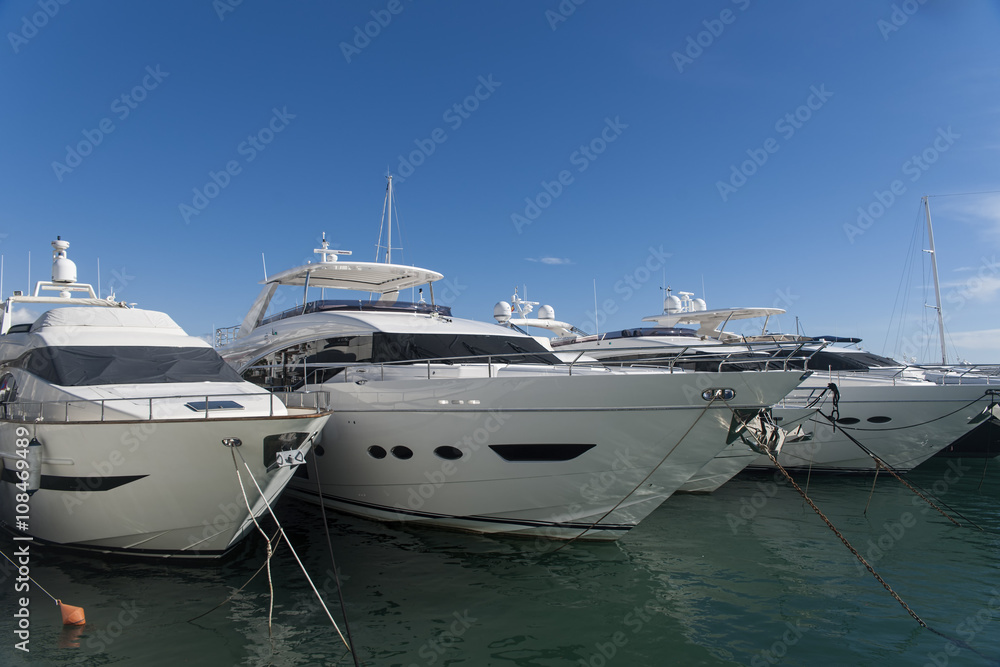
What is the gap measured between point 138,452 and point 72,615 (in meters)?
1.57

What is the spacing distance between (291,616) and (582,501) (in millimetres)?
3614

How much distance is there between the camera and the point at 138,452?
6.41 metres

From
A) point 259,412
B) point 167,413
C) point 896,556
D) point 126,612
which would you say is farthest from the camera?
point 896,556

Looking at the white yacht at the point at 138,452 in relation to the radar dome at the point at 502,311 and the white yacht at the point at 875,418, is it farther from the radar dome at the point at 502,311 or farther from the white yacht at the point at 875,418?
the radar dome at the point at 502,311

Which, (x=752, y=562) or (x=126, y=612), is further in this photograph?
(x=752, y=562)

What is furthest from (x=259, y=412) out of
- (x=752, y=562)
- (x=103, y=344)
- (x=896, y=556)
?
(x=896, y=556)

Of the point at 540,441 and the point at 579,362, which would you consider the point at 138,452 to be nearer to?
the point at 540,441

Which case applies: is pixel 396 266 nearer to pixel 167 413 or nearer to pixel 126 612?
pixel 167 413

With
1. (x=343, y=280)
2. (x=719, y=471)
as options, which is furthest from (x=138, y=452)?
(x=719, y=471)

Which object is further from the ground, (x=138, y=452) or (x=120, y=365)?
(x=120, y=365)

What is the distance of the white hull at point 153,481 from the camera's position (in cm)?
640

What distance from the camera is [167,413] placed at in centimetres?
663
